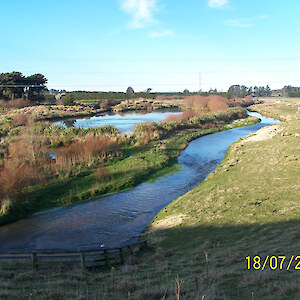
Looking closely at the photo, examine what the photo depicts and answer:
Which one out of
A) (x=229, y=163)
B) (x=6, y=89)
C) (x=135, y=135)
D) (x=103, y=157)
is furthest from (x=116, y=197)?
(x=6, y=89)

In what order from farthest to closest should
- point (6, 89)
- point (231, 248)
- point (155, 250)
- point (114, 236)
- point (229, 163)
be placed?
point (6, 89) → point (229, 163) → point (114, 236) → point (155, 250) → point (231, 248)

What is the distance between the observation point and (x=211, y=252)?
12453 mm

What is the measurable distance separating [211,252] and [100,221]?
30.0 feet

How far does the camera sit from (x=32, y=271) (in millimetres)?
→ 11000

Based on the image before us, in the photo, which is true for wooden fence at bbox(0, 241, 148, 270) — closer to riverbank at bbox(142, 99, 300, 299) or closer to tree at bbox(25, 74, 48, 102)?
riverbank at bbox(142, 99, 300, 299)

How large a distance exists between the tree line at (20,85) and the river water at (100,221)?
2559 inches

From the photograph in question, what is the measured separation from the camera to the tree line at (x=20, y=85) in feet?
257

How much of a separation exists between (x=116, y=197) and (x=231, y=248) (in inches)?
507

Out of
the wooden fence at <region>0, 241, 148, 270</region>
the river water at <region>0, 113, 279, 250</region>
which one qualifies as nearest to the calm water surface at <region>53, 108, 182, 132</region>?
the river water at <region>0, 113, 279, 250</region>

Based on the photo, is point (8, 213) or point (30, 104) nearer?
point (8, 213)

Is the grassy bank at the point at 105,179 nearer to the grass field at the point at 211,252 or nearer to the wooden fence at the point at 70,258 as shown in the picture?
the grass field at the point at 211,252

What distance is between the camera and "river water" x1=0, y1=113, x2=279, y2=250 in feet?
55.9

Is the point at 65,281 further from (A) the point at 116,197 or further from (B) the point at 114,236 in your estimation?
(A) the point at 116,197

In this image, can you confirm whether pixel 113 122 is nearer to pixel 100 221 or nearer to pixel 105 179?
pixel 105 179
